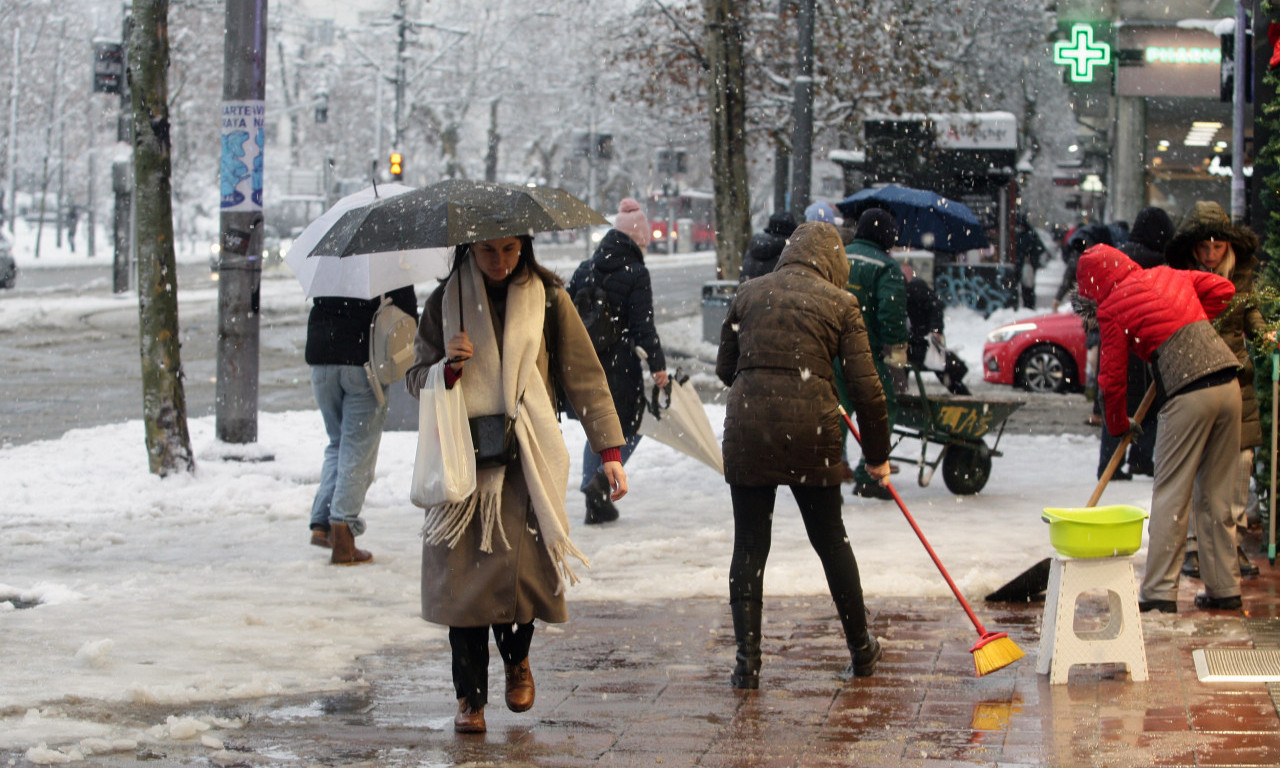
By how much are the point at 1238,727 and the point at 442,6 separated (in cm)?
5898

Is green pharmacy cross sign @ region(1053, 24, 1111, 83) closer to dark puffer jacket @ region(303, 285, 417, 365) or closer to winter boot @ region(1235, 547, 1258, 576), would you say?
winter boot @ region(1235, 547, 1258, 576)

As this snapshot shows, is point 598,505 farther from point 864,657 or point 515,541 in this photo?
point 515,541

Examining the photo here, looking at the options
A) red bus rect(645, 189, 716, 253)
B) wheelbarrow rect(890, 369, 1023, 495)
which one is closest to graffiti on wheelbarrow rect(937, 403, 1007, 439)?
wheelbarrow rect(890, 369, 1023, 495)

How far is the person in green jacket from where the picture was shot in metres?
9.34

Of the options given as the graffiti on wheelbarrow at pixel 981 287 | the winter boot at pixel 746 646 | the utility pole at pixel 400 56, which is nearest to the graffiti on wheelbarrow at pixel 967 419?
the winter boot at pixel 746 646

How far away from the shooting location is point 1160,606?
6.70 metres

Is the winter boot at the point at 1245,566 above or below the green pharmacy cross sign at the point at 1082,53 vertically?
below

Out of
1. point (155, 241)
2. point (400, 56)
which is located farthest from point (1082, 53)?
point (400, 56)

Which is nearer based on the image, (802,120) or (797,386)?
(797,386)

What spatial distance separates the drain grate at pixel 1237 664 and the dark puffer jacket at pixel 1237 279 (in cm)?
154

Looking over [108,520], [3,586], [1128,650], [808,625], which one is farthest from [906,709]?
[108,520]

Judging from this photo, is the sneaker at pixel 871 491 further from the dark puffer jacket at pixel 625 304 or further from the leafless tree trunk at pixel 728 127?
the leafless tree trunk at pixel 728 127

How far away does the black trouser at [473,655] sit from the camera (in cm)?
502

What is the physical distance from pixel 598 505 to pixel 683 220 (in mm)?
57971
